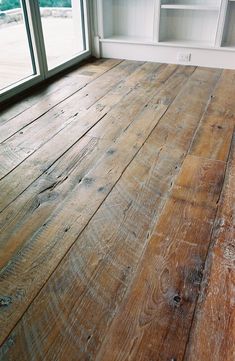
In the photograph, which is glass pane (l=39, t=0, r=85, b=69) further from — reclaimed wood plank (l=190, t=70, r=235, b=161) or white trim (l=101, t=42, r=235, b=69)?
reclaimed wood plank (l=190, t=70, r=235, b=161)

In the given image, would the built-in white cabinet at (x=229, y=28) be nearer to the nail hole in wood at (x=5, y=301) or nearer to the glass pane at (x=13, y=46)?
the glass pane at (x=13, y=46)

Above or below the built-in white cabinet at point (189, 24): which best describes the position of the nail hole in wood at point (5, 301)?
below

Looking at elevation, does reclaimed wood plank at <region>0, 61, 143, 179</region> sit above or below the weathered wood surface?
below

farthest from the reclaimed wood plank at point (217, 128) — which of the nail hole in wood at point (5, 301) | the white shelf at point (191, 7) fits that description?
the nail hole in wood at point (5, 301)

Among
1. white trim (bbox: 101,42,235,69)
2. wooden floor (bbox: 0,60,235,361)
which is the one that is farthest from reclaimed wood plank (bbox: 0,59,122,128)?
white trim (bbox: 101,42,235,69)

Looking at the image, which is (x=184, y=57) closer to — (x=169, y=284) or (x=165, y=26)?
(x=165, y=26)

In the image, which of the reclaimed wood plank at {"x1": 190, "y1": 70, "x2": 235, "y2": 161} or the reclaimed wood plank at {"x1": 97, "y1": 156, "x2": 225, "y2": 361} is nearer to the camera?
the reclaimed wood plank at {"x1": 97, "y1": 156, "x2": 225, "y2": 361}

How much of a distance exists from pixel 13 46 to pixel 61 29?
70 cm

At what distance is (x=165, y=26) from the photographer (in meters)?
3.70

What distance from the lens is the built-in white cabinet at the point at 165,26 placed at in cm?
338

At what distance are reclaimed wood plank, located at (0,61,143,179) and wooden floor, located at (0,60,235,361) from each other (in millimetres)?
14

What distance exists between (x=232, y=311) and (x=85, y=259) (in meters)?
0.55

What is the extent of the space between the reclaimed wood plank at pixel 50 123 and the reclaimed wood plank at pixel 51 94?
0.08 meters

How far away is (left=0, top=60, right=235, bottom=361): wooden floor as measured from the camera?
990 millimetres
